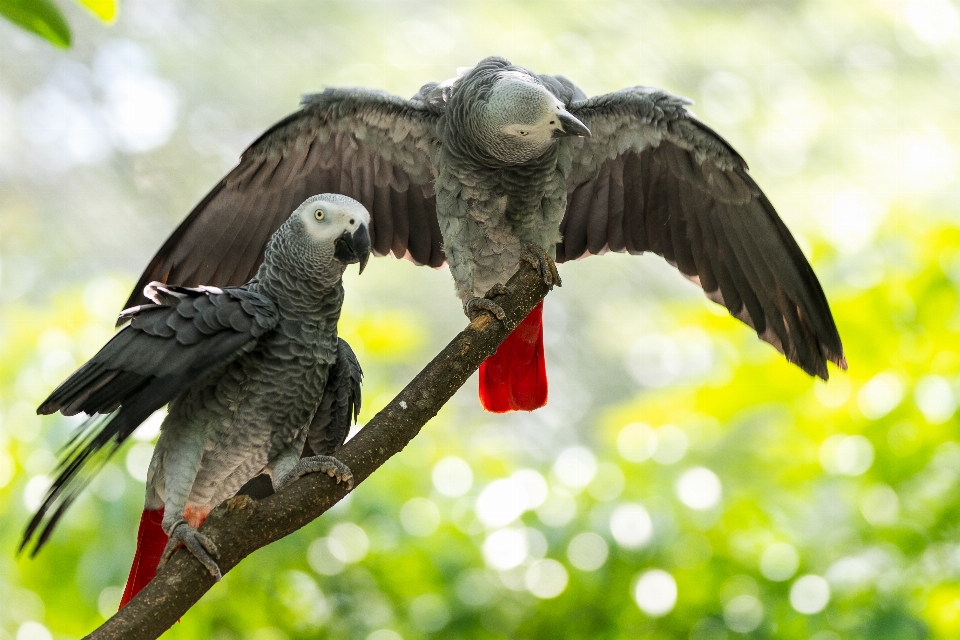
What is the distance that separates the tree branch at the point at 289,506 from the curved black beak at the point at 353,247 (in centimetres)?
16

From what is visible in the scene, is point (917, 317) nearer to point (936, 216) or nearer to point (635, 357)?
point (936, 216)

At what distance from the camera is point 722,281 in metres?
1.69

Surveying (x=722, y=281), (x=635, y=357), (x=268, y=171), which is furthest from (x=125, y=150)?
(x=722, y=281)

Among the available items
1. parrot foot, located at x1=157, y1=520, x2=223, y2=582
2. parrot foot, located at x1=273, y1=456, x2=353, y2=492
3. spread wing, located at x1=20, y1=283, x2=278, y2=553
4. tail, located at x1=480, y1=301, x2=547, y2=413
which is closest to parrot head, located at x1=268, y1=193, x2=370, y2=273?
spread wing, located at x1=20, y1=283, x2=278, y2=553

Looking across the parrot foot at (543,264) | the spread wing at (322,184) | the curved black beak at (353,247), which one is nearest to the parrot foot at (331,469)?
the curved black beak at (353,247)

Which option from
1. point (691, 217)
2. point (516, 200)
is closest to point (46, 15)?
point (516, 200)

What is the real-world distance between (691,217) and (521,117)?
49cm

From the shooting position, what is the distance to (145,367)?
3.49 feet

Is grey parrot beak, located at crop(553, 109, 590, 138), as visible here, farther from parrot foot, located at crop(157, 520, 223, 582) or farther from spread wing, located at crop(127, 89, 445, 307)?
parrot foot, located at crop(157, 520, 223, 582)

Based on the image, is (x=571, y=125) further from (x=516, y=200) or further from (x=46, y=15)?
(x=46, y=15)

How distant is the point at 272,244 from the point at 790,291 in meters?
0.90

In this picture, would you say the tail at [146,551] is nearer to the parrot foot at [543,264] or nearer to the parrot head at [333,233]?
the parrot head at [333,233]

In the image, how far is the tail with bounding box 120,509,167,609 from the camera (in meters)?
1.24

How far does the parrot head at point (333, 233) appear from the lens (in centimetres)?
116
